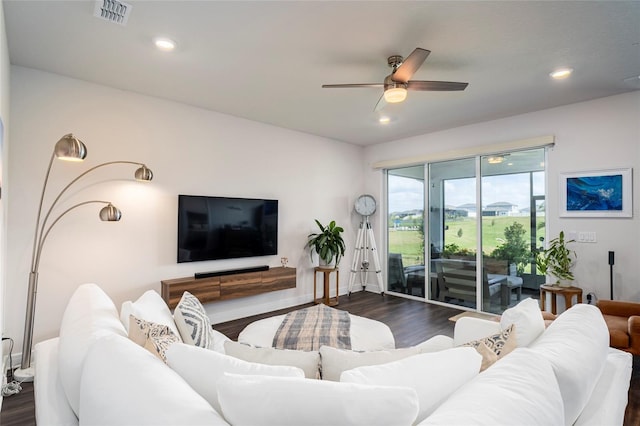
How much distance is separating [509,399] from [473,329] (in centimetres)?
132

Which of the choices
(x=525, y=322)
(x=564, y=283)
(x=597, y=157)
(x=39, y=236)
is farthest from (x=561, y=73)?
(x=39, y=236)

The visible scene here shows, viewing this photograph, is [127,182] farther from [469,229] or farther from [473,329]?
[469,229]

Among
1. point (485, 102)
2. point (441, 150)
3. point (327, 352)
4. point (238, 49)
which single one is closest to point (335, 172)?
point (441, 150)

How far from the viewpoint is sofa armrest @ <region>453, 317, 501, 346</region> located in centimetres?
201

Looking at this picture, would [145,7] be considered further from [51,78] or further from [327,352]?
[327,352]

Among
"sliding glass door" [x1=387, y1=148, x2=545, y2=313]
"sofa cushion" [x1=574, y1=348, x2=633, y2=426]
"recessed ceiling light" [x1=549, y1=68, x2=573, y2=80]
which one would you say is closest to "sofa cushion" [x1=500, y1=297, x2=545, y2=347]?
"sofa cushion" [x1=574, y1=348, x2=633, y2=426]

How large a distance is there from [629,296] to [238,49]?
4.68m

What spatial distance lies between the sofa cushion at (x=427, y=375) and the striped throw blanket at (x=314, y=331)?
4.05 feet

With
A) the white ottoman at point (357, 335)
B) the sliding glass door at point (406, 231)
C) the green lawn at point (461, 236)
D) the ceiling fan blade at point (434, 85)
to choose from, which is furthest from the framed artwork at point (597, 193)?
the white ottoman at point (357, 335)

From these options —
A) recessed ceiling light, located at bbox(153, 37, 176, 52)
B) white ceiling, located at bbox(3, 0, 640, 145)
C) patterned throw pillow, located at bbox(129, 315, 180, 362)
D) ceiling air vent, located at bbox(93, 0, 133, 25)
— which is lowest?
patterned throw pillow, located at bbox(129, 315, 180, 362)

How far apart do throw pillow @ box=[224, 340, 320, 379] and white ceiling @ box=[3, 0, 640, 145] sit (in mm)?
2052

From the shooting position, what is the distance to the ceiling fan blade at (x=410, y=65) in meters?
2.23

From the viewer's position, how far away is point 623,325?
109 inches

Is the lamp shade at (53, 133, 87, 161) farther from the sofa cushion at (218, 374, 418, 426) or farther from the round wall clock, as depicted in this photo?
the round wall clock
